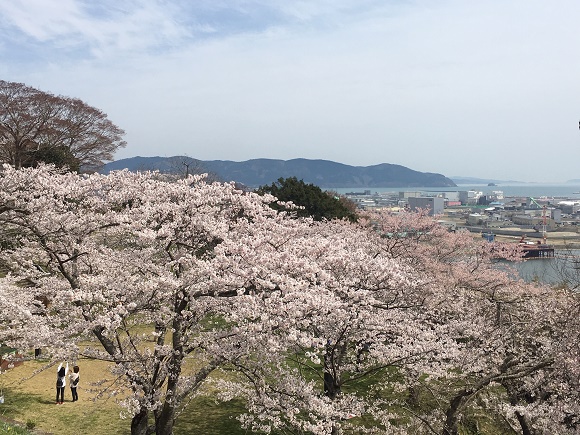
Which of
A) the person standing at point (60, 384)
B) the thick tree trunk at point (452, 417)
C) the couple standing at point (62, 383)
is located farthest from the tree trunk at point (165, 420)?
the thick tree trunk at point (452, 417)

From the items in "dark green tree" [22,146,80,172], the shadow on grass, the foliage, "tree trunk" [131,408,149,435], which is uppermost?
"dark green tree" [22,146,80,172]

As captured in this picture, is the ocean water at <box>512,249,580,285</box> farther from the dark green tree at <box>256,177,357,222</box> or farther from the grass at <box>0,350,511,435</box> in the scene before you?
the dark green tree at <box>256,177,357,222</box>

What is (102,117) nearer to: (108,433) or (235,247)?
(108,433)

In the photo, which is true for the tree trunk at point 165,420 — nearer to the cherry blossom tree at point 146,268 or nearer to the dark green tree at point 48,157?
the cherry blossom tree at point 146,268

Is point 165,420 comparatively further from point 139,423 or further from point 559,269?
point 559,269

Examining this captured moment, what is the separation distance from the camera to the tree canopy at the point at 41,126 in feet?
98.8

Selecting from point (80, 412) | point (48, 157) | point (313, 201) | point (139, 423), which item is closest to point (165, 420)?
point (139, 423)

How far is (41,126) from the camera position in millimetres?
32156

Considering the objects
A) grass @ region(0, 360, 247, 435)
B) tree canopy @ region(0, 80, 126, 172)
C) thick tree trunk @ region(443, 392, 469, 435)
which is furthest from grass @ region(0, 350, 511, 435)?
tree canopy @ region(0, 80, 126, 172)

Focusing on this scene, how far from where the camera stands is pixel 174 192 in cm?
884

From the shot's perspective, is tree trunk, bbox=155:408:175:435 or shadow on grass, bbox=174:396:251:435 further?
shadow on grass, bbox=174:396:251:435

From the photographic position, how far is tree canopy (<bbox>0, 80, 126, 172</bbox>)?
98.8ft

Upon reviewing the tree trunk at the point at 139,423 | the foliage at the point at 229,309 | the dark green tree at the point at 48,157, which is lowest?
the tree trunk at the point at 139,423

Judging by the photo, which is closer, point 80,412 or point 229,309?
point 229,309
